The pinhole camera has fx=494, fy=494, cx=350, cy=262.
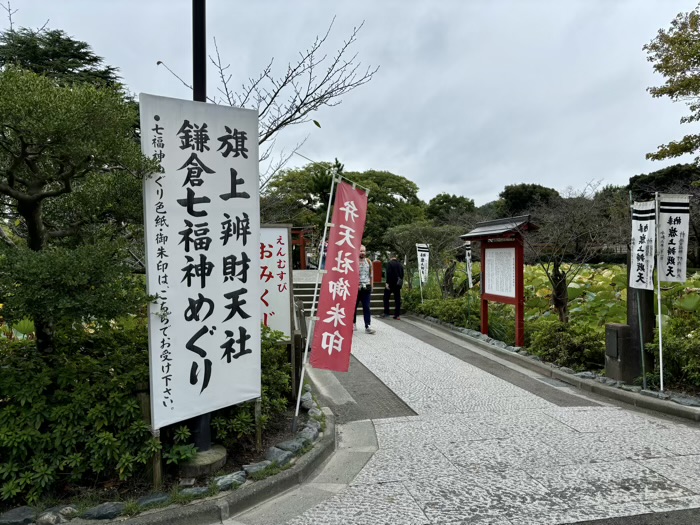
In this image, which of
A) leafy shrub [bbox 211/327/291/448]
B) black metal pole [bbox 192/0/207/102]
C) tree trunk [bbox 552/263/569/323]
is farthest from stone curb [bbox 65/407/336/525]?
tree trunk [bbox 552/263/569/323]

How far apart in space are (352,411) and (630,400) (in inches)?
139

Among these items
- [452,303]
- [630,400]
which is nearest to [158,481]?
[630,400]

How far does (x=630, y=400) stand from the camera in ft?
20.6

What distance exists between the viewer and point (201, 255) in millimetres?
4004

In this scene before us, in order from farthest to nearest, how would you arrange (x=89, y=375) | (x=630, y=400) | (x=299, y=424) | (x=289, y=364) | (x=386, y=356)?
1. (x=386, y=356)
2. (x=630, y=400)
3. (x=289, y=364)
4. (x=299, y=424)
5. (x=89, y=375)

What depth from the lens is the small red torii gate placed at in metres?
9.27

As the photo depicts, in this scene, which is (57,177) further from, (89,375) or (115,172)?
(89,375)

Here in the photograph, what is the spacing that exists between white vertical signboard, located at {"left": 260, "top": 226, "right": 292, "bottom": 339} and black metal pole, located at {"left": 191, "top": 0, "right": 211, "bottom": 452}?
2.15 m

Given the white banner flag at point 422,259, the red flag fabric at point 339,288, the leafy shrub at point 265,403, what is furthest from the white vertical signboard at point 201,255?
the white banner flag at point 422,259

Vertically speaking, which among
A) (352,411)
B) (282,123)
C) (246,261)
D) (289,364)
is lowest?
(352,411)

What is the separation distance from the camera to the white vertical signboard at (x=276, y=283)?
625cm

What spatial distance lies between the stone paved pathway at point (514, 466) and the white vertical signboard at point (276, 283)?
1.75m

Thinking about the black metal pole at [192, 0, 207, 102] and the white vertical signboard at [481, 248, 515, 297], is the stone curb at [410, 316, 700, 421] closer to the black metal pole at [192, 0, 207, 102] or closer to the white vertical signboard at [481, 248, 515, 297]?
the white vertical signboard at [481, 248, 515, 297]

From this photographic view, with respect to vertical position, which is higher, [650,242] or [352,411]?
[650,242]
